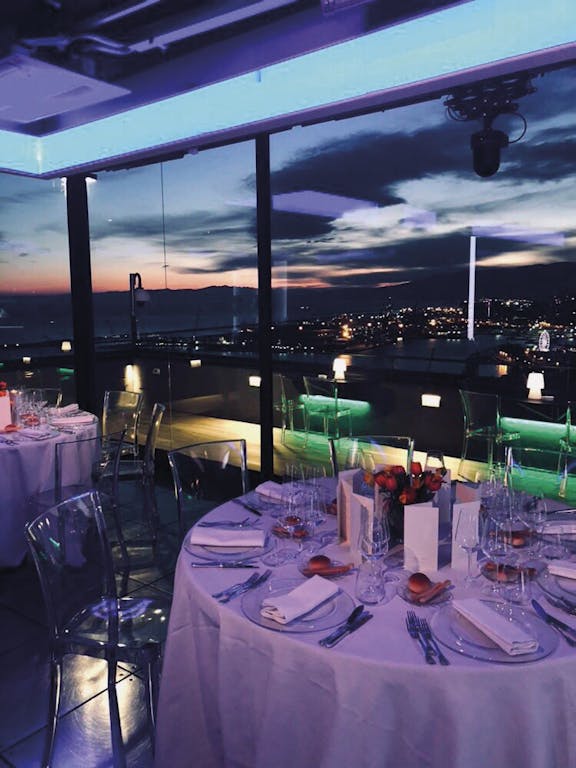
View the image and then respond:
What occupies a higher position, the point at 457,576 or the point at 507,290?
the point at 507,290

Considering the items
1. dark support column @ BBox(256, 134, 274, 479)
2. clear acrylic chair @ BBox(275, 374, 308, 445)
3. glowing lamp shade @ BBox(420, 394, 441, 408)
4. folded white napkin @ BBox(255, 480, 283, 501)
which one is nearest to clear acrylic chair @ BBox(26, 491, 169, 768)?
folded white napkin @ BBox(255, 480, 283, 501)

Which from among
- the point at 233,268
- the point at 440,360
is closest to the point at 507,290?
the point at 440,360

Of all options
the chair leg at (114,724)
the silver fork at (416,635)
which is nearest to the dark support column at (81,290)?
the chair leg at (114,724)

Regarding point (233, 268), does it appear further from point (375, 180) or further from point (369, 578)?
point (369, 578)

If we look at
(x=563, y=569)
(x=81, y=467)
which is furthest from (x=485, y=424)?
(x=563, y=569)

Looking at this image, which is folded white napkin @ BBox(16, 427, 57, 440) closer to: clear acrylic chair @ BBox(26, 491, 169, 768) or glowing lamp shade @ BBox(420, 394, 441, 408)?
clear acrylic chair @ BBox(26, 491, 169, 768)

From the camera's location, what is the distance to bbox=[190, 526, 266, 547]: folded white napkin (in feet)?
6.55

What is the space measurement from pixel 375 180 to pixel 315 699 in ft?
20.8

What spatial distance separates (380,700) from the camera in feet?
4.46

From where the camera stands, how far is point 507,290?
5941 mm

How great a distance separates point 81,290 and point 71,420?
227 cm

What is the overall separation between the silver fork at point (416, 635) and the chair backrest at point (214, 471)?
150 centimetres

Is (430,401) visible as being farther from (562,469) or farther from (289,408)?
(562,469)

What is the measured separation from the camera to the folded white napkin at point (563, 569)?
5.76 ft
